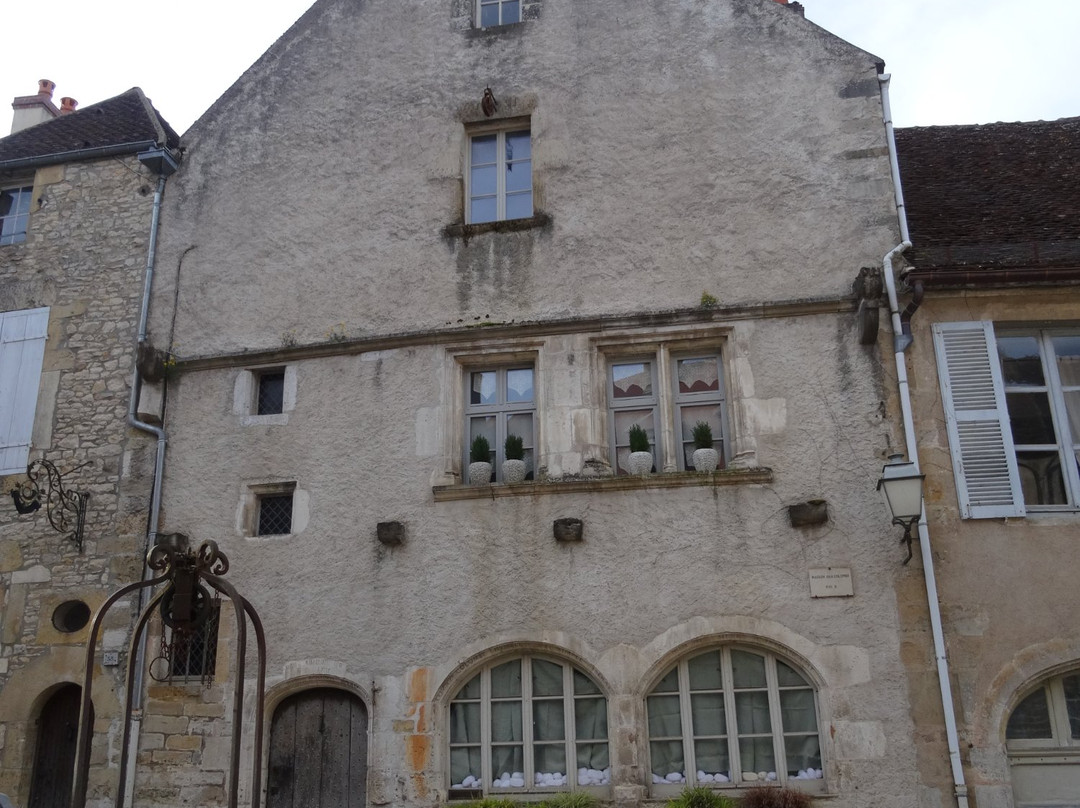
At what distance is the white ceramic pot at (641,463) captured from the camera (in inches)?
312

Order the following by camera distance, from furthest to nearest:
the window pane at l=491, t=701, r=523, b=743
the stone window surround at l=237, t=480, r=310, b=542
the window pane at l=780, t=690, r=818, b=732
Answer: the stone window surround at l=237, t=480, r=310, b=542 → the window pane at l=491, t=701, r=523, b=743 → the window pane at l=780, t=690, r=818, b=732

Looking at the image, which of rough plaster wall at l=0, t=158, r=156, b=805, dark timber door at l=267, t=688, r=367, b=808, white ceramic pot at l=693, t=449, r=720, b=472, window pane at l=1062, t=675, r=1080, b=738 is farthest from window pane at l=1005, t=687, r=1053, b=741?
rough plaster wall at l=0, t=158, r=156, b=805

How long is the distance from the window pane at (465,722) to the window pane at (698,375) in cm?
287

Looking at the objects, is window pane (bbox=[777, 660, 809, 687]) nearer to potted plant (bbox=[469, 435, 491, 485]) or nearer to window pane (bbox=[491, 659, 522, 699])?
window pane (bbox=[491, 659, 522, 699])

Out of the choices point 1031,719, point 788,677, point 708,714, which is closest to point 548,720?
point 708,714

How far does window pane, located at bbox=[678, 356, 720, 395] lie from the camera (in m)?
8.25

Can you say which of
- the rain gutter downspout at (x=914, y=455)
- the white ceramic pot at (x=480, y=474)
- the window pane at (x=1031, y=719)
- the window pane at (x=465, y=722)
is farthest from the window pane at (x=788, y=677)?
the white ceramic pot at (x=480, y=474)

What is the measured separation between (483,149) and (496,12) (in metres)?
1.44

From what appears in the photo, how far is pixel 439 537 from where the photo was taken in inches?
316

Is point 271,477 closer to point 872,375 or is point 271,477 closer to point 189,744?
point 189,744

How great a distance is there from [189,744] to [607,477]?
12.2ft

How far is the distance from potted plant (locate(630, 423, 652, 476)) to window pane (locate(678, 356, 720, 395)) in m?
0.51

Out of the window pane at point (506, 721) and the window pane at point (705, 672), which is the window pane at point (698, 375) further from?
the window pane at point (506, 721)

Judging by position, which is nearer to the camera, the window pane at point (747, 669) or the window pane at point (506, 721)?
the window pane at point (747, 669)
